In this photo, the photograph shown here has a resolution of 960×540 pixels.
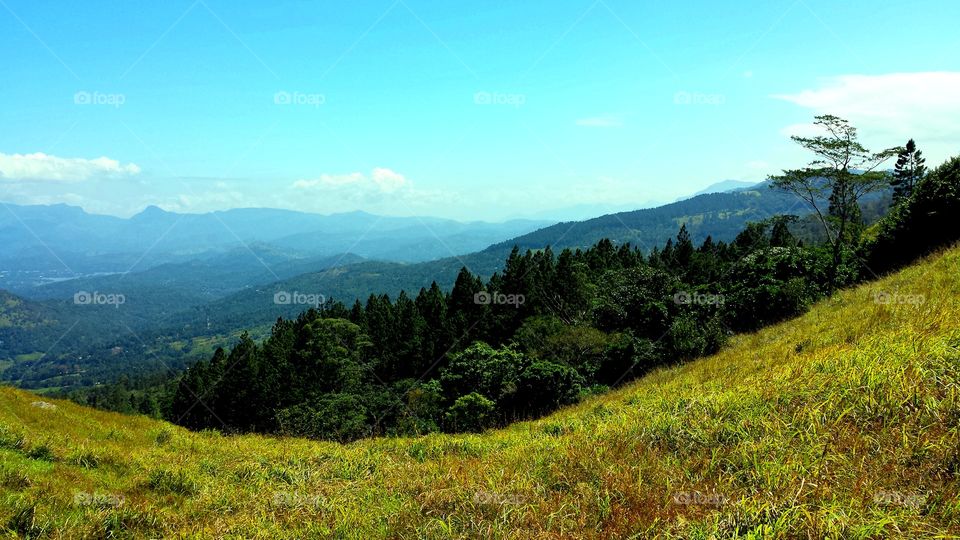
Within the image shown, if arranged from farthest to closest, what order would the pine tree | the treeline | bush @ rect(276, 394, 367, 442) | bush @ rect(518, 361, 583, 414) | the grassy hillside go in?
the pine tree, bush @ rect(276, 394, 367, 442), the treeline, bush @ rect(518, 361, 583, 414), the grassy hillside

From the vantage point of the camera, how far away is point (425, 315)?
57969 millimetres

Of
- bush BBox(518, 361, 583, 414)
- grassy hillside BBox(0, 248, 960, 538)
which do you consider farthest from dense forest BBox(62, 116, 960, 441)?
grassy hillside BBox(0, 248, 960, 538)

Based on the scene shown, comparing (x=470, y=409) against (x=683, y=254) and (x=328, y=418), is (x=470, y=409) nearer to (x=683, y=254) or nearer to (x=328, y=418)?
(x=328, y=418)

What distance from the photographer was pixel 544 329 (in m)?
33.5

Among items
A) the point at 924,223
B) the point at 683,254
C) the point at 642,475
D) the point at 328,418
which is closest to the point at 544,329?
the point at 328,418

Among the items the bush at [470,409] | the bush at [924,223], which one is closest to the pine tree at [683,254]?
the bush at [924,223]

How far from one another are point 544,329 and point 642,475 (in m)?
28.3

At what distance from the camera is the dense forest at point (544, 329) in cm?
2017

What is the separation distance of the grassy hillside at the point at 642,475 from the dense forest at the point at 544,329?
8719 mm

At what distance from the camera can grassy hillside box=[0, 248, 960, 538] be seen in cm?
428

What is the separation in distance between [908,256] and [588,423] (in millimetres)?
18126

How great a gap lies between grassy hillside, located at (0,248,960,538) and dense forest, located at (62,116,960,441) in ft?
28.6

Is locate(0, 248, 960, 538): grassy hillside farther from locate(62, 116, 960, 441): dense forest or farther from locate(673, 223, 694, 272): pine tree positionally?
locate(673, 223, 694, 272): pine tree

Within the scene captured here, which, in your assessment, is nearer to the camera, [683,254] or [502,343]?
[502,343]
